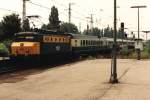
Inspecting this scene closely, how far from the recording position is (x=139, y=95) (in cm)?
1603

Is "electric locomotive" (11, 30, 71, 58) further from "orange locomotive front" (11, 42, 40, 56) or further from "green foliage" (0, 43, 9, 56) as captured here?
"green foliage" (0, 43, 9, 56)

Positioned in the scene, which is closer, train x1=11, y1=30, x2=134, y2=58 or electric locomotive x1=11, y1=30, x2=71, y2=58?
electric locomotive x1=11, y1=30, x2=71, y2=58

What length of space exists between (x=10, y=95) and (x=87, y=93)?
10.2ft

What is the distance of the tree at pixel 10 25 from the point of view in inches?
2421

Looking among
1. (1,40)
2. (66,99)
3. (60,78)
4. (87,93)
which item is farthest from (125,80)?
(1,40)

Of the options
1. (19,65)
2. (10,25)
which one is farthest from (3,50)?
(19,65)

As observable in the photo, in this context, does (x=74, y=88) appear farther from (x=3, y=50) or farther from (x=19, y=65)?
(x=3, y=50)

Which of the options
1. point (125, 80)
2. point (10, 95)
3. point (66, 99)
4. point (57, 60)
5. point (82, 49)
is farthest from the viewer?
point (82, 49)

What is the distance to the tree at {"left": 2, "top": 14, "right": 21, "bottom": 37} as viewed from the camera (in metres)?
61.5

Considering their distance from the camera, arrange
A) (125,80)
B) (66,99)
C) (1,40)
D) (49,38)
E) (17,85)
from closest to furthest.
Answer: (66,99)
(17,85)
(125,80)
(49,38)
(1,40)

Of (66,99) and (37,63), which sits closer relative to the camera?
(66,99)

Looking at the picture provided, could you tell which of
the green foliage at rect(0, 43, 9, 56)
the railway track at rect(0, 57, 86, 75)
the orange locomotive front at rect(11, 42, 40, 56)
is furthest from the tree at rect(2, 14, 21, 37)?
the orange locomotive front at rect(11, 42, 40, 56)

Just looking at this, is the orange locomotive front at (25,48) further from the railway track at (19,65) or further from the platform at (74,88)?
the platform at (74,88)

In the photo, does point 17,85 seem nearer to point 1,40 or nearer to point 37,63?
point 37,63
